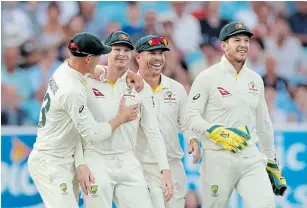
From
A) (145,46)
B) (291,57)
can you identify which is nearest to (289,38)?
(291,57)

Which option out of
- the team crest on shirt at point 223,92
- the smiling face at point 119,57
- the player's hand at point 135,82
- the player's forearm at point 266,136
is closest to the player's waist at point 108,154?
the player's hand at point 135,82

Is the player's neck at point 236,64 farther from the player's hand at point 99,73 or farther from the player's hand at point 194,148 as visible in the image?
the player's hand at point 99,73

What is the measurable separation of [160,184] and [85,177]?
3.37 feet

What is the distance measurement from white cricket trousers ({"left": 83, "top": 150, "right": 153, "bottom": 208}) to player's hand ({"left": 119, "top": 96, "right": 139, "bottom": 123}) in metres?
0.29

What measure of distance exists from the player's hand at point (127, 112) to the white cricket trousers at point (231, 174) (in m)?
1.01

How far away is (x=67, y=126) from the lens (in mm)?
6320

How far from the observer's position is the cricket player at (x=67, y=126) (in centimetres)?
618

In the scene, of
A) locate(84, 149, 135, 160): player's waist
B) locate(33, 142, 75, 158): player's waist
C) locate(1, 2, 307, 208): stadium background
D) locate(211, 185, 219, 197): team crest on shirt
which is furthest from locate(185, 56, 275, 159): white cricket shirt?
locate(1, 2, 307, 208): stadium background

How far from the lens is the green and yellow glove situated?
7.43 metres

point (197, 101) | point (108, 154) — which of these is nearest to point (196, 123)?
point (197, 101)

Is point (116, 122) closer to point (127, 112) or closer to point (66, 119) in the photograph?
point (127, 112)

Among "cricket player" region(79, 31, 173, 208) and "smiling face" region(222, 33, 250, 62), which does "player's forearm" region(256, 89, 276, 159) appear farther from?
"cricket player" region(79, 31, 173, 208)

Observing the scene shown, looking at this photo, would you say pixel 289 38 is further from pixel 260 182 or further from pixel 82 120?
pixel 82 120

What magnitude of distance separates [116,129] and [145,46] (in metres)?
1.07
